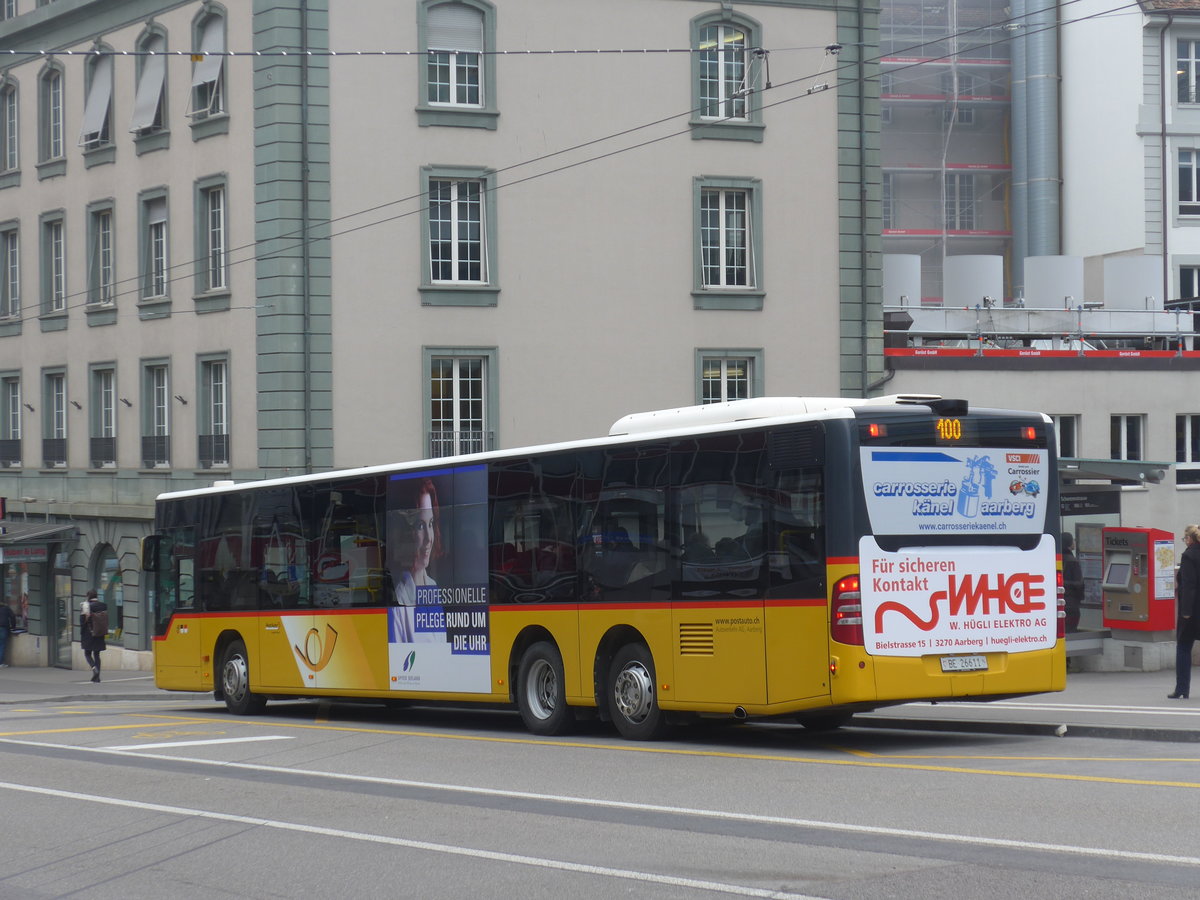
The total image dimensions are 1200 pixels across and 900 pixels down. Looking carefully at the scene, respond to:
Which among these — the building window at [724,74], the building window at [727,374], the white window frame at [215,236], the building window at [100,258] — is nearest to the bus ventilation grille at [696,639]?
the building window at [727,374]

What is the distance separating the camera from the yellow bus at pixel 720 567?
13672mm

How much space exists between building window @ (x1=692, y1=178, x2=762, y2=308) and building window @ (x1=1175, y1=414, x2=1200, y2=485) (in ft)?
33.5

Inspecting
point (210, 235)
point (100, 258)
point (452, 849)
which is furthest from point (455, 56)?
point (452, 849)

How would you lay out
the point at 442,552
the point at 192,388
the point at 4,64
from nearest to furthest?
1. the point at 442,552
2. the point at 192,388
3. the point at 4,64

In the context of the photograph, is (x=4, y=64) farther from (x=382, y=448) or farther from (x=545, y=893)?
(x=545, y=893)

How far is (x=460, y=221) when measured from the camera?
32.9m

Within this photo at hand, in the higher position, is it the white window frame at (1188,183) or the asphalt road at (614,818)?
the white window frame at (1188,183)

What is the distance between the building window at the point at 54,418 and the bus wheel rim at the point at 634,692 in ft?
89.4

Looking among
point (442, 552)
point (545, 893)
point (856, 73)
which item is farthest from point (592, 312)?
point (545, 893)

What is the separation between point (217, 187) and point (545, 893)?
2776 centimetres

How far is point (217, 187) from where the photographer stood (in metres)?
33.9

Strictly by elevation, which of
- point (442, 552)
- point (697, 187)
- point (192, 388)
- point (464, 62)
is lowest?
point (442, 552)

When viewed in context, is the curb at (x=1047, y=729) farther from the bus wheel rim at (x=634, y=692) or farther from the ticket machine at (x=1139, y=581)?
the ticket machine at (x=1139, y=581)

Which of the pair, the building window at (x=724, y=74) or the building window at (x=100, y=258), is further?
the building window at (x=100, y=258)
